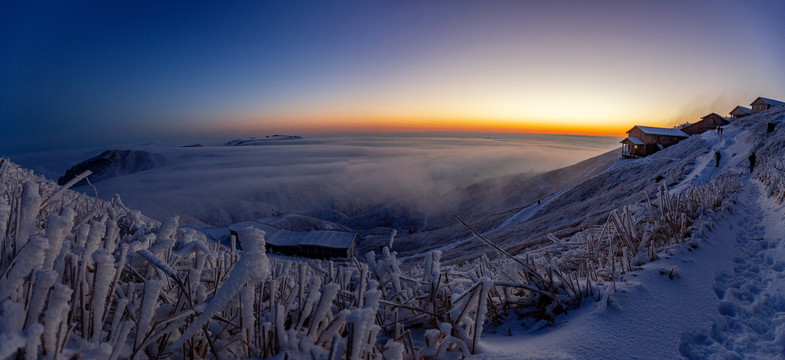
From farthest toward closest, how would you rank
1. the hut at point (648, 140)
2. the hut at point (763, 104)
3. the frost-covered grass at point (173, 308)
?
the hut at point (763, 104)
the hut at point (648, 140)
the frost-covered grass at point (173, 308)

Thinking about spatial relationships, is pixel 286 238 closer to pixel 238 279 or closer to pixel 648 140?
pixel 238 279

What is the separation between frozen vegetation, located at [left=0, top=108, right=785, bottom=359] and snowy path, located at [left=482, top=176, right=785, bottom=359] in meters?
0.01

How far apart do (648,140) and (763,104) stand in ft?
93.9

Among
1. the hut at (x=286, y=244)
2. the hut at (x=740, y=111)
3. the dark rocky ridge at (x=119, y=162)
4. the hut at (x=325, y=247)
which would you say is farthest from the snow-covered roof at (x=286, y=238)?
the dark rocky ridge at (x=119, y=162)

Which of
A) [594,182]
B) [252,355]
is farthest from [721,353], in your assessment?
[594,182]

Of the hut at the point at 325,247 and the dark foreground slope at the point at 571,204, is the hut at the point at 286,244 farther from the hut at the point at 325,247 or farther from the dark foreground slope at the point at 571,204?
the dark foreground slope at the point at 571,204

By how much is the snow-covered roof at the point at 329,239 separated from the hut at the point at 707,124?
63.7 meters

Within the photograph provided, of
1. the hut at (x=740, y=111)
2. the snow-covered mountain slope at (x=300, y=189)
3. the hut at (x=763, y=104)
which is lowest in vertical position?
the snow-covered mountain slope at (x=300, y=189)

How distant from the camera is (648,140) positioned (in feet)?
184

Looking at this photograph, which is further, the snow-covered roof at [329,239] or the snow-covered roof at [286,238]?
the snow-covered roof at [286,238]

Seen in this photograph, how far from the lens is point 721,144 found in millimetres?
41531

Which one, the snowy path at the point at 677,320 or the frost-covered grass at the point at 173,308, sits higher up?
the frost-covered grass at the point at 173,308

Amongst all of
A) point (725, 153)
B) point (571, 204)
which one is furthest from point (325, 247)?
point (725, 153)

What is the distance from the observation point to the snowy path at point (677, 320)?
185 centimetres
